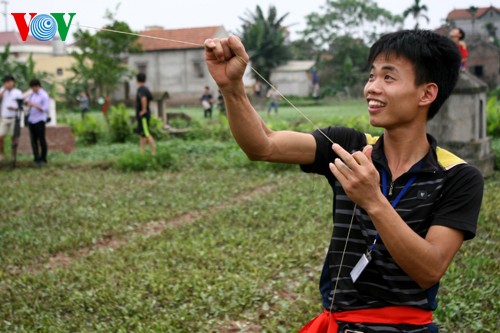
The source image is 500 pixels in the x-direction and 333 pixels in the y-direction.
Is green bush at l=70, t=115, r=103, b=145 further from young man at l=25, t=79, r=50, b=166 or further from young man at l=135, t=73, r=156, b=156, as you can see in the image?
young man at l=135, t=73, r=156, b=156

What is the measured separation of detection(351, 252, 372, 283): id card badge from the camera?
1969 millimetres

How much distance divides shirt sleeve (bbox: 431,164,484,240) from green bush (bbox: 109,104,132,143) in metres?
14.6

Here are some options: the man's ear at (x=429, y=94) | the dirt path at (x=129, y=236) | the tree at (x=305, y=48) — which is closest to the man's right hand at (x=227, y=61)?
the man's ear at (x=429, y=94)

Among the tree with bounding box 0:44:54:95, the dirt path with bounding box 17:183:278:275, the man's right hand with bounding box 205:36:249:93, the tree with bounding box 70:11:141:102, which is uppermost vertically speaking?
the tree with bounding box 70:11:141:102

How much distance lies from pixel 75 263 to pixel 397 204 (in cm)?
421

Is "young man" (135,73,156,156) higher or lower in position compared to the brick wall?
higher

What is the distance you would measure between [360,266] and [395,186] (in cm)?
29

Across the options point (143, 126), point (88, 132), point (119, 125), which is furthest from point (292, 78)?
point (143, 126)

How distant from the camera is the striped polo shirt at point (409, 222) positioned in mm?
1958

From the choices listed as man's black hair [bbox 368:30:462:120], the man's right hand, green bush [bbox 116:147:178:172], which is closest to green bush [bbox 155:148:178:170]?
green bush [bbox 116:147:178:172]

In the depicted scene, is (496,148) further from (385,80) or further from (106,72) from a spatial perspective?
(106,72)

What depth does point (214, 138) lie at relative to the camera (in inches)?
621

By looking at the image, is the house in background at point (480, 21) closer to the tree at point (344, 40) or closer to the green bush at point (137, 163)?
the tree at point (344, 40)

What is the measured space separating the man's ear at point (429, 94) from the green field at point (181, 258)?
69cm
